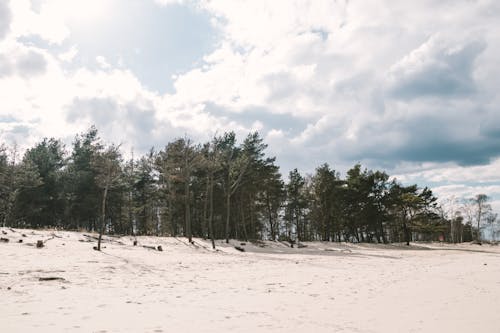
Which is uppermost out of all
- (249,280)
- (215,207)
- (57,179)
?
(57,179)

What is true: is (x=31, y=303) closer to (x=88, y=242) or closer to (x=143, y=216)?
(x=88, y=242)

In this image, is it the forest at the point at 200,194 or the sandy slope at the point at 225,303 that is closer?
the sandy slope at the point at 225,303

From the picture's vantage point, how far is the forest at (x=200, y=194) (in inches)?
1549

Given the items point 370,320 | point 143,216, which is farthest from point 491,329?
point 143,216

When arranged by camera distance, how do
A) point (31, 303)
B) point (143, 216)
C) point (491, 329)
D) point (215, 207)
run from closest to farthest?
point (491, 329) < point (31, 303) < point (215, 207) < point (143, 216)

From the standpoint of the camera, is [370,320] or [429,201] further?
[429,201]

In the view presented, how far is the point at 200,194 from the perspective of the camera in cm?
4844

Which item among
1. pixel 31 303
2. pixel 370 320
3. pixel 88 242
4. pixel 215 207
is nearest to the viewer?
pixel 370 320

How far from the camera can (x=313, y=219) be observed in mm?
58406

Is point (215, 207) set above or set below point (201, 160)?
below

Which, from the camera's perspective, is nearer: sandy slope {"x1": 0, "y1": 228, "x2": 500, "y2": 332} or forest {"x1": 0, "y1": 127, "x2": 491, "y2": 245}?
sandy slope {"x1": 0, "y1": 228, "x2": 500, "y2": 332}

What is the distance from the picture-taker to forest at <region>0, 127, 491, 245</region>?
3934cm

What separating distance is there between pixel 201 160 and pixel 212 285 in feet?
75.7

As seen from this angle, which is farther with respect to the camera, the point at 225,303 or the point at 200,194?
the point at 200,194
